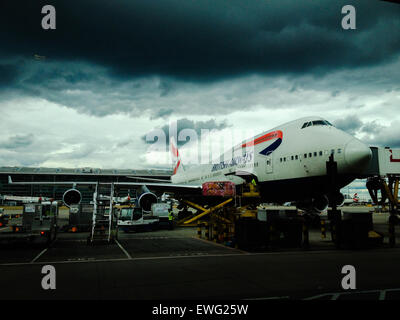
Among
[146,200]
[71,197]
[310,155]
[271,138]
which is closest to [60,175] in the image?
[71,197]

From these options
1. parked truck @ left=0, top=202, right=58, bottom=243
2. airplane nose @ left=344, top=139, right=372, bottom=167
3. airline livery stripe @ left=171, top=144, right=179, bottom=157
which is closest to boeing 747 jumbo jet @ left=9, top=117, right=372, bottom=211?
airplane nose @ left=344, top=139, right=372, bottom=167

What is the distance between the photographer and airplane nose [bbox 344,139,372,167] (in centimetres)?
1556

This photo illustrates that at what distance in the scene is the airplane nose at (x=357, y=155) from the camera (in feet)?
51.1

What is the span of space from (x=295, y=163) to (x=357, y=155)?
3408mm

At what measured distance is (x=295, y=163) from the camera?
18000 mm

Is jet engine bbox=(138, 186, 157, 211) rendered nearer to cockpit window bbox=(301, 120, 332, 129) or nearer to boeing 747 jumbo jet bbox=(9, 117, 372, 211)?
boeing 747 jumbo jet bbox=(9, 117, 372, 211)

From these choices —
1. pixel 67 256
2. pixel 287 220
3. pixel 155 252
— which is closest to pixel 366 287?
pixel 287 220

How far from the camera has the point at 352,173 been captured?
1599 centimetres

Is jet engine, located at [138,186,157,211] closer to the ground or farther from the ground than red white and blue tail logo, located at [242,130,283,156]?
closer to the ground

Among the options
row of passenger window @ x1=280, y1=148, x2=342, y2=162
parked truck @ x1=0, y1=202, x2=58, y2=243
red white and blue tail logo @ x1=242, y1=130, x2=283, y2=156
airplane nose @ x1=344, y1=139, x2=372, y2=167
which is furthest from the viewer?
red white and blue tail logo @ x1=242, y1=130, x2=283, y2=156

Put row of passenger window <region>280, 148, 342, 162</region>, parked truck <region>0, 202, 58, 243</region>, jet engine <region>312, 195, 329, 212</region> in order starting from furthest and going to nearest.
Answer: jet engine <region>312, 195, 329, 212</region> < row of passenger window <region>280, 148, 342, 162</region> < parked truck <region>0, 202, 58, 243</region>
